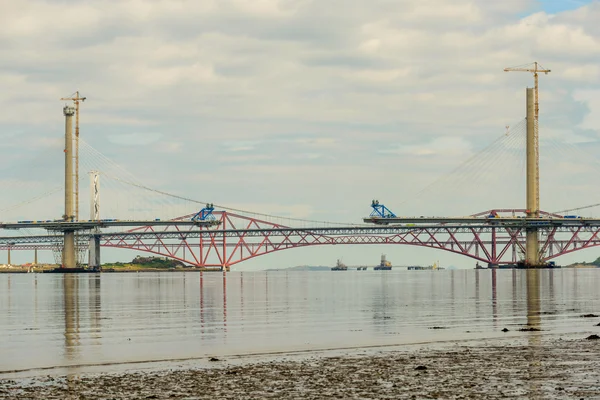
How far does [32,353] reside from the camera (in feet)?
88.9

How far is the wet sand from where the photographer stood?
62.6 feet

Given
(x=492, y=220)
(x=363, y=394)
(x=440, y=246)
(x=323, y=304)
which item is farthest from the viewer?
(x=440, y=246)

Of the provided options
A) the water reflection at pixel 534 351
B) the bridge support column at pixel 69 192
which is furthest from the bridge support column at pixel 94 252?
the water reflection at pixel 534 351

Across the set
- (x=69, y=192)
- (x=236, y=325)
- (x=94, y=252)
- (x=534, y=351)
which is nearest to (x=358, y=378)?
(x=534, y=351)

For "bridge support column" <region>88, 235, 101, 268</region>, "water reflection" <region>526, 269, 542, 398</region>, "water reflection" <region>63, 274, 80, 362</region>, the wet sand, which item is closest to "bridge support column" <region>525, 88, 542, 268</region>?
"bridge support column" <region>88, 235, 101, 268</region>

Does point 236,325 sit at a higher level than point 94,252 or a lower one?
higher

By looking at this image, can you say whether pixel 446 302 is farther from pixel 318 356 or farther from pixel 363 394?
pixel 363 394

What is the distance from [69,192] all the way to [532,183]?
7915 cm

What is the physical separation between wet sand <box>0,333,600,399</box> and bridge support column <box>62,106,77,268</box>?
15298 centimetres

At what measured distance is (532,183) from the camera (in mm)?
162875

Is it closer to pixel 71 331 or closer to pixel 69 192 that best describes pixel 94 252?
pixel 69 192

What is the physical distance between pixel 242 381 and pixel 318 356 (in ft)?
16.4

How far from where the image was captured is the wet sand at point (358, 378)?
19094 mm

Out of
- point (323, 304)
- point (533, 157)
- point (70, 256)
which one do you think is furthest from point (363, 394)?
point (70, 256)
